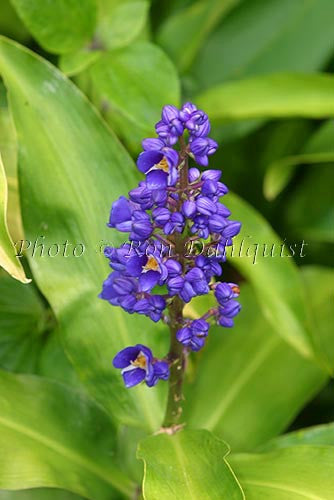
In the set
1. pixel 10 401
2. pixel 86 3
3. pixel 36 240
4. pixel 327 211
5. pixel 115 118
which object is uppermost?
pixel 86 3

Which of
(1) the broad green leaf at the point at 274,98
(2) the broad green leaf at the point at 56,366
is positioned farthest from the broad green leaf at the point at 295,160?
(2) the broad green leaf at the point at 56,366

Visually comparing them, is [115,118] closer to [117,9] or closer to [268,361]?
[117,9]

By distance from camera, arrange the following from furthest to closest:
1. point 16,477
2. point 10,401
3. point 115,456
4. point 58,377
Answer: point 58,377, point 115,456, point 10,401, point 16,477

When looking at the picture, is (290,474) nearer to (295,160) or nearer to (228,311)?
(228,311)

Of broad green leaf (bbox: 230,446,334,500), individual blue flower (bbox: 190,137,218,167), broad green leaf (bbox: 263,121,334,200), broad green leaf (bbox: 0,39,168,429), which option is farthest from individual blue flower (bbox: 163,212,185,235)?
broad green leaf (bbox: 263,121,334,200)

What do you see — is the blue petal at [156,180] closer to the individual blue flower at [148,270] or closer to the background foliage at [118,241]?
the individual blue flower at [148,270]

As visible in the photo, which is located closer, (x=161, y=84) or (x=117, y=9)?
(x=161, y=84)

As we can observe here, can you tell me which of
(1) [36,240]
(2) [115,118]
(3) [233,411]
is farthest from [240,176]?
(1) [36,240]
